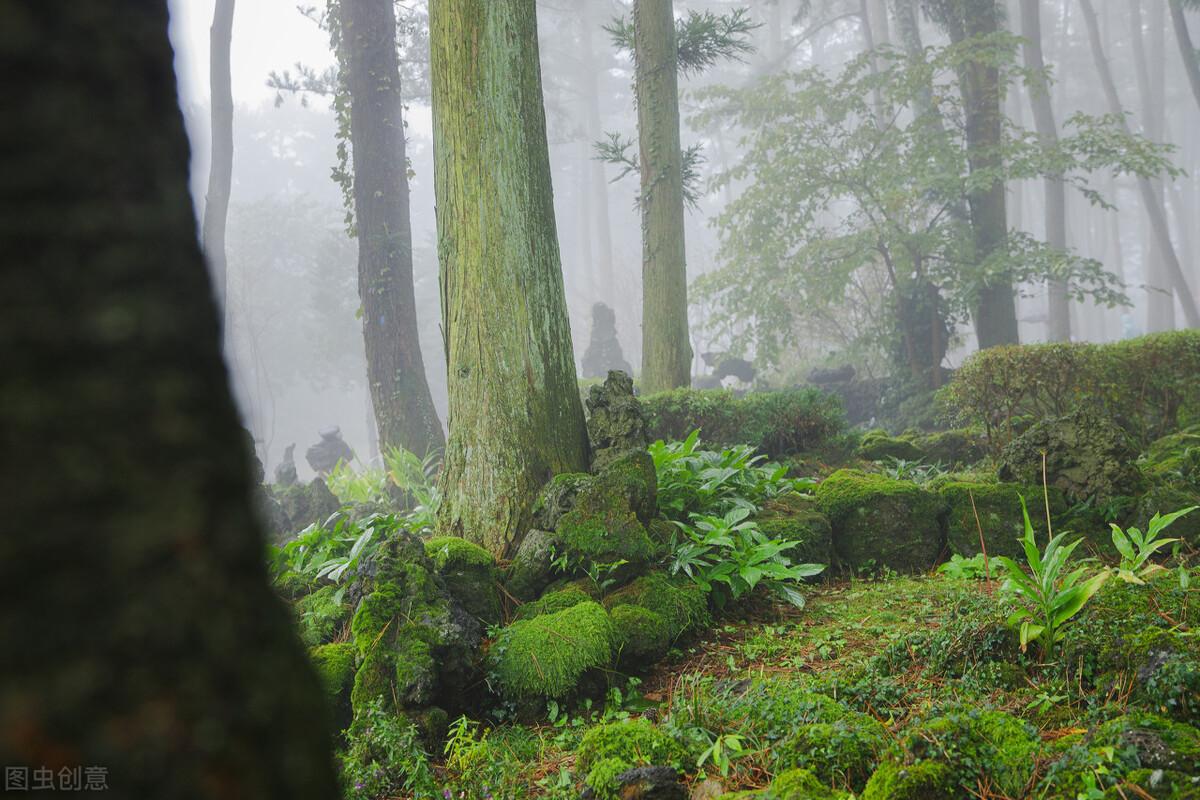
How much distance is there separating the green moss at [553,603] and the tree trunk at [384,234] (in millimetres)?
6898

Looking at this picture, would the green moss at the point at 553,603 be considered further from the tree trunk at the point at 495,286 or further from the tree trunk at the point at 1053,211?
the tree trunk at the point at 1053,211

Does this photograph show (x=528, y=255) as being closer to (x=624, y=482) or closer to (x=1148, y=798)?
(x=624, y=482)

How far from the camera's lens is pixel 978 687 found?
9.05 ft

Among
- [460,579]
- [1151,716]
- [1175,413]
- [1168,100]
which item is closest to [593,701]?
[460,579]

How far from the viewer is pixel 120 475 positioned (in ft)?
1.71

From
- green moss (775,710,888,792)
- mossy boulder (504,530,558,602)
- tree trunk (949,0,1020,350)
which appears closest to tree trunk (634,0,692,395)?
mossy boulder (504,530,558,602)

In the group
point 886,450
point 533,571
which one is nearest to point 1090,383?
point 886,450

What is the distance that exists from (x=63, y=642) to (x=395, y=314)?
10648mm

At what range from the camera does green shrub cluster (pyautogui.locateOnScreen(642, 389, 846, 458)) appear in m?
8.24

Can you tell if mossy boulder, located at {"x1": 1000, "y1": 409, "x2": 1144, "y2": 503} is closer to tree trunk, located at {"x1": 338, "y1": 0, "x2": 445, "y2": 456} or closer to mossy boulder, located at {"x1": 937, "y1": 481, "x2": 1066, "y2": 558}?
mossy boulder, located at {"x1": 937, "y1": 481, "x2": 1066, "y2": 558}

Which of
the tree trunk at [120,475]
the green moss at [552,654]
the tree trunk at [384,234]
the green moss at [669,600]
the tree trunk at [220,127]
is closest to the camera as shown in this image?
the tree trunk at [120,475]

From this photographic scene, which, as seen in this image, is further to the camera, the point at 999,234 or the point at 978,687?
the point at 999,234

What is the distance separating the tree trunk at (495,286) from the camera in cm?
472

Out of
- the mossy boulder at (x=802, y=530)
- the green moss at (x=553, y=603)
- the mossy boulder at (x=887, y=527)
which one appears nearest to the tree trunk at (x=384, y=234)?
the mossy boulder at (x=802, y=530)
